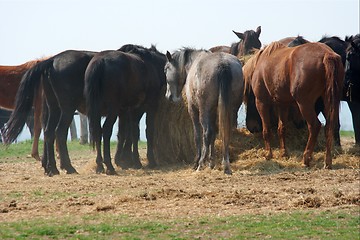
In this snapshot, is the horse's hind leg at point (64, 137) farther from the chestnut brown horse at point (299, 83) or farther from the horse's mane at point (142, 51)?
the chestnut brown horse at point (299, 83)

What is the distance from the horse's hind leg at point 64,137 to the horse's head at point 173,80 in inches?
73.5

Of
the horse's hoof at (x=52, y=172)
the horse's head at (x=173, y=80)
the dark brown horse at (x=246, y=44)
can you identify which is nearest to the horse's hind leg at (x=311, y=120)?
the horse's head at (x=173, y=80)

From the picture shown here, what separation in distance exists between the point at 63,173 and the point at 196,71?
325cm

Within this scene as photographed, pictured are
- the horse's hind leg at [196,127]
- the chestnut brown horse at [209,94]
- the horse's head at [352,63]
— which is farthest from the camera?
the horse's head at [352,63]

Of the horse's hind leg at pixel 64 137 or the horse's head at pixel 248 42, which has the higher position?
the horse's head at pixel 248 42

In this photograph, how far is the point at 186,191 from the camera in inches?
444

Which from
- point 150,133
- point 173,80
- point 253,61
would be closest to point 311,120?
point 253,61

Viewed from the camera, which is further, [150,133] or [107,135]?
[150,133]

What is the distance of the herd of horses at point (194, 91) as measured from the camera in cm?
1366

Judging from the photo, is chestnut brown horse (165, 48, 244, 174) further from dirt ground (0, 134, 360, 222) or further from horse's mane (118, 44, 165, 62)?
horse's mane (118, 44, 165, 62)

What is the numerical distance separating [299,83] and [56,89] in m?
4.37

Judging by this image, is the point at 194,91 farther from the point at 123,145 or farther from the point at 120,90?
the point at 123,145

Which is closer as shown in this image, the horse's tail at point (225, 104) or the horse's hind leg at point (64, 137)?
the horse's tail at point (225, 104)

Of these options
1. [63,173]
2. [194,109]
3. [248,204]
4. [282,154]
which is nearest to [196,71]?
[194,109]
